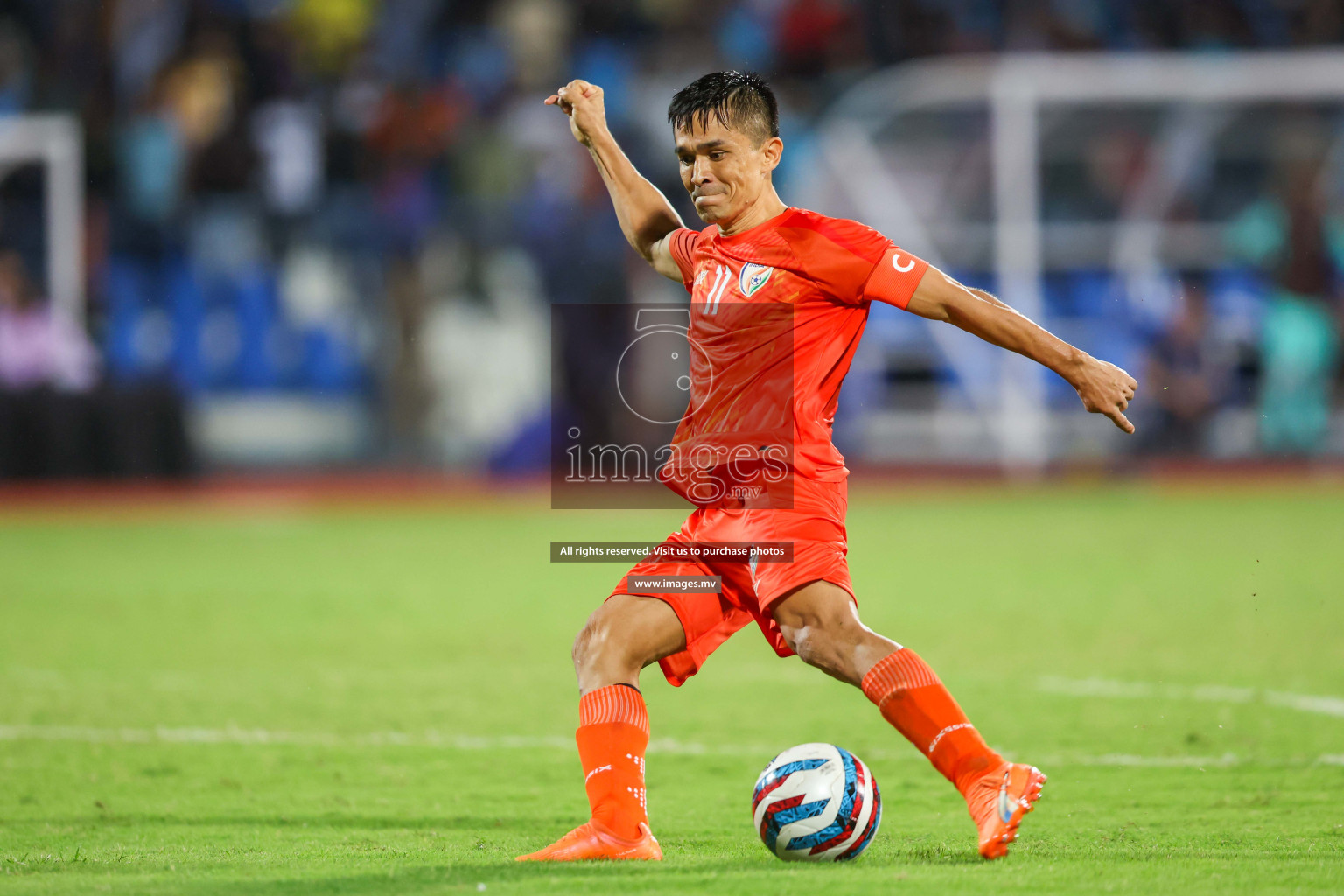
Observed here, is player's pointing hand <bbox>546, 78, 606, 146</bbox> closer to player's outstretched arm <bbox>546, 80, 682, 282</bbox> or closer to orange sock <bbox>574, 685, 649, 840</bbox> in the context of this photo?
player's outstretched arm <bbox>546, 80, 682, 282</bbox>

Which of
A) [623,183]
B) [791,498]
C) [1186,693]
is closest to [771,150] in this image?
[623,183]

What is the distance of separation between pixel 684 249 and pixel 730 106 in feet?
1.63

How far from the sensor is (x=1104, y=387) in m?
4.19

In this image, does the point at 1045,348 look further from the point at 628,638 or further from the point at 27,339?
the point at 27,339

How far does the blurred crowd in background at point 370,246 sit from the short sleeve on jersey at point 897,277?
12002 millimetres

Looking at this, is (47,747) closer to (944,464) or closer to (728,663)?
(728,663)

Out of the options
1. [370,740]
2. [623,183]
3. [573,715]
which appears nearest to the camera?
[623,183]

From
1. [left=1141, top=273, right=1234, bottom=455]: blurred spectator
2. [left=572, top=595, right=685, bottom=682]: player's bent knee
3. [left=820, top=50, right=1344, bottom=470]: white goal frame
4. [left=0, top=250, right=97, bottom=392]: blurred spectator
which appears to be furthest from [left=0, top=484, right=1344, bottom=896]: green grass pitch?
[left=820, top=50, right=1344, bottom=470]: white goal frame

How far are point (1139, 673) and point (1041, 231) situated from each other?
38.5ft

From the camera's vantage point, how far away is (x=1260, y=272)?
59.1 feet

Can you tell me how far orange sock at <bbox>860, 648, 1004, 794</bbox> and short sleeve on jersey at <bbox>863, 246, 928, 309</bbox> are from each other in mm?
945

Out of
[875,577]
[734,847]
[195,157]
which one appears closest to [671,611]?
[734,847]

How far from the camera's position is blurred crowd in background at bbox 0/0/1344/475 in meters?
16.7

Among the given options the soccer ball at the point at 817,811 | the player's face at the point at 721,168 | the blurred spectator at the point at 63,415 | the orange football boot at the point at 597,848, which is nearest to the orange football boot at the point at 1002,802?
the soccer ball at the point at 817,811
